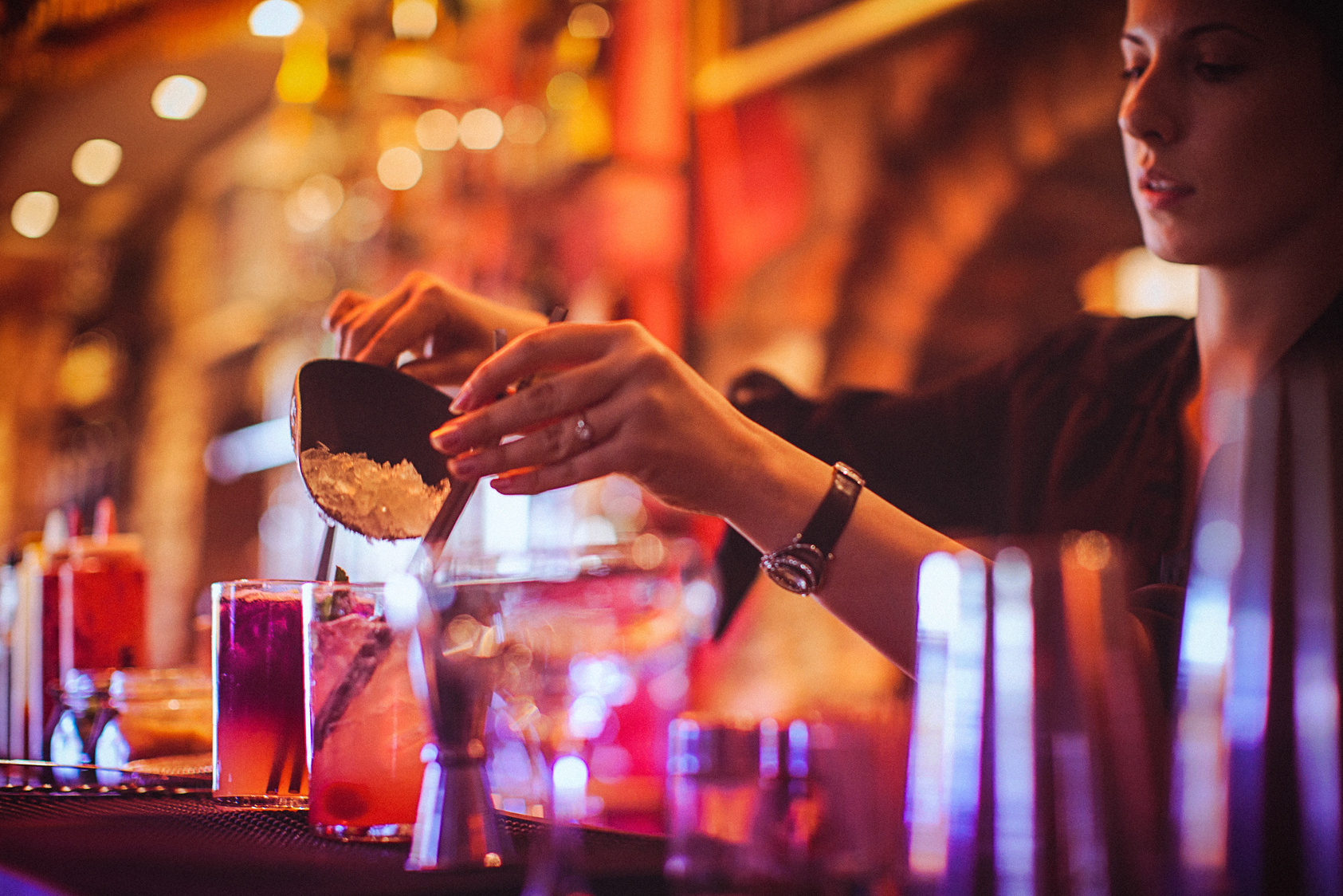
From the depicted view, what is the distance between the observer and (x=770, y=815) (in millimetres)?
558

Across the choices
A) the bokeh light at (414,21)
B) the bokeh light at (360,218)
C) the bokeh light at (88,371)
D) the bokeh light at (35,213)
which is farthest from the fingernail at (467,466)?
the bokeh light at (88,371)

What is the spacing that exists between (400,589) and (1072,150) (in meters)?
2.41

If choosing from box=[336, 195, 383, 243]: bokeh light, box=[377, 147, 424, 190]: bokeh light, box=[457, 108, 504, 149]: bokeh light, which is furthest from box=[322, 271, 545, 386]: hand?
box=[336, 195, 383, 243]: bokeh light

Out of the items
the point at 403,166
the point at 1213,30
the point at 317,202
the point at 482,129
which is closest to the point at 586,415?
the point at 1213,30

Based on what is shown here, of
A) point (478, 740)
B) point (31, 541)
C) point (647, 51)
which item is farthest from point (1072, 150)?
point (478, 740)

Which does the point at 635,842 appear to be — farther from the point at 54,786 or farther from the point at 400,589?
the point at 54,786

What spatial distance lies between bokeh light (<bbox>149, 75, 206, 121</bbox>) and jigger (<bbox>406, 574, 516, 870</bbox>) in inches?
229

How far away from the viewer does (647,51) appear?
3.55 m

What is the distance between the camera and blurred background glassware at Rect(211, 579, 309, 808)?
2.93 feet

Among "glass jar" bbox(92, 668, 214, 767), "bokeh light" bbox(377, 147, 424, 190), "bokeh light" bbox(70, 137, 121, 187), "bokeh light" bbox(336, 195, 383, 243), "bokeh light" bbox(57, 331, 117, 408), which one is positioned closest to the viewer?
"glass jar" bbox(92, 668, 214, 767)

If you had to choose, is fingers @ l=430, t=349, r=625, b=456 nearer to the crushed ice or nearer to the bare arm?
the bare arm

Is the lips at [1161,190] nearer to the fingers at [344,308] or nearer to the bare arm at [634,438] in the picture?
the bare arm at [634,438]

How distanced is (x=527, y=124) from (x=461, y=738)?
3.26 m

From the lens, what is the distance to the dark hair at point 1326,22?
3.68 feet
